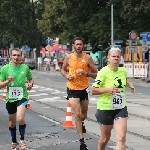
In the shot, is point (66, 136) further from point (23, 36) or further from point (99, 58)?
Result: point (23, 36)

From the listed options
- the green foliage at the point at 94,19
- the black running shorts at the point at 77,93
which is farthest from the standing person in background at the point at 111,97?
the green foliage at the point at 94,19

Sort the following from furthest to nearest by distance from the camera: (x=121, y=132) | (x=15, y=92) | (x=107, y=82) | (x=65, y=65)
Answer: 1. (x=65, y=65)
2. (x=15, y=92)
3. (x=107, y=82)
4. (x=121, y=132)

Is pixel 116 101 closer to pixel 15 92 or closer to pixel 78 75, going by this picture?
pixel 15 92

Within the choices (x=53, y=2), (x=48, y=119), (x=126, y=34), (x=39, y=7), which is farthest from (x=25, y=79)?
(x=39, y=7)

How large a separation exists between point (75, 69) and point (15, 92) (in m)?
1.26

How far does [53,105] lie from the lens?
72.3 feet

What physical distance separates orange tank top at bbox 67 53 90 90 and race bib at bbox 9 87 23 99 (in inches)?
42.6

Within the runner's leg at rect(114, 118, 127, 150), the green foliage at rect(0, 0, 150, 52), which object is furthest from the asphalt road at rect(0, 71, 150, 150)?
the green foliage at rect(0, 0, 150, 52)

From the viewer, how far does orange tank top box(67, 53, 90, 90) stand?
11.4 m

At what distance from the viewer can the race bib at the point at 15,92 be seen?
10.8 m

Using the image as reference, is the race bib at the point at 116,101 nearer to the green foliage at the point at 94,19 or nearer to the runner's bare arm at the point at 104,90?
the runner's bare arm at the point at 104,90

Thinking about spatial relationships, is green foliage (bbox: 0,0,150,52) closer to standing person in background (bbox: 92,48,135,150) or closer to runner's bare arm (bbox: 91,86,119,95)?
standing person in background (bbox: 92,48,135,150)

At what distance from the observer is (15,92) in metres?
10.8

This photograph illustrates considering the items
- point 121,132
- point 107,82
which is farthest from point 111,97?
point 121,132
